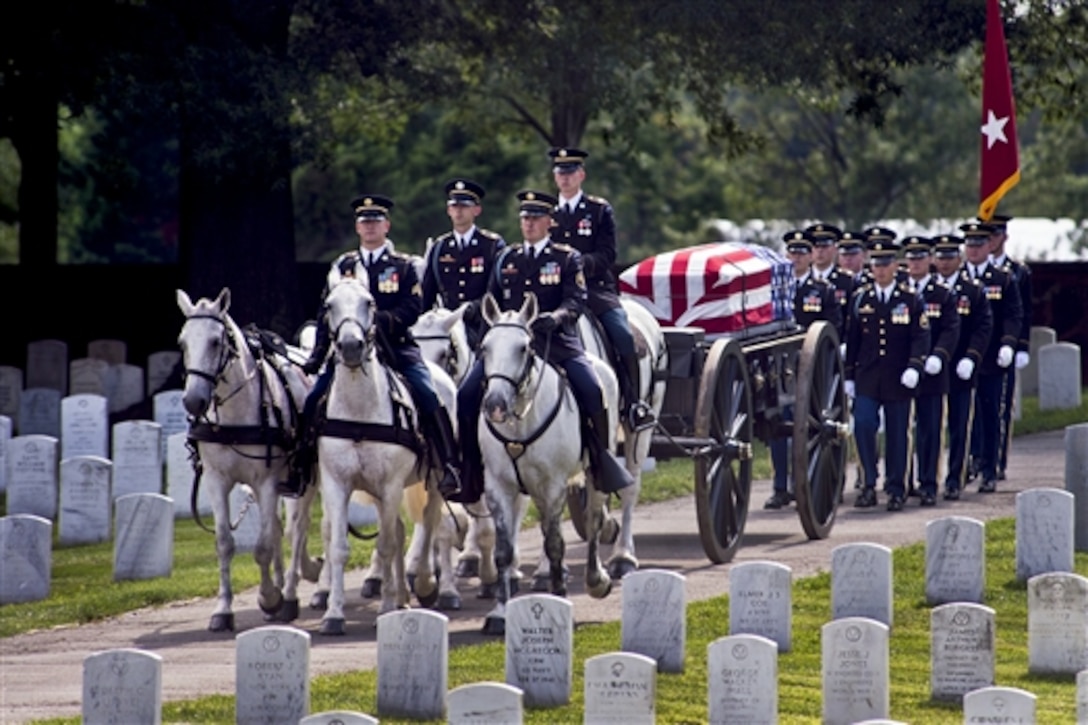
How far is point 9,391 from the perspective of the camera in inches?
1059

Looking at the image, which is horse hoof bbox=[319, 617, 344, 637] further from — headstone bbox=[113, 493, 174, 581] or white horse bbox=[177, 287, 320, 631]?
headstone bbox=[113, 493, 174, 581]

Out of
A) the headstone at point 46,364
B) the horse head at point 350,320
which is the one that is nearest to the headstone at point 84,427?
the headstone at point 46,364

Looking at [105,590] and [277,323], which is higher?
[277,323]

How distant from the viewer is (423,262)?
14.9 meters

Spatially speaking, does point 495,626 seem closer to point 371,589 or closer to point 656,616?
point 656,616

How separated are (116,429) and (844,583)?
350 inches

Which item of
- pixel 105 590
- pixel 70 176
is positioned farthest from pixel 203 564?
pixel 70 176

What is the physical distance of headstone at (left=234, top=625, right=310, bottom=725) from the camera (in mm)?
10188

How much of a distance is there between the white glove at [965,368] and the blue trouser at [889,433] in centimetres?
64

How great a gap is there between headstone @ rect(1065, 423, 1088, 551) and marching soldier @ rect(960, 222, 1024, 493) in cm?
351

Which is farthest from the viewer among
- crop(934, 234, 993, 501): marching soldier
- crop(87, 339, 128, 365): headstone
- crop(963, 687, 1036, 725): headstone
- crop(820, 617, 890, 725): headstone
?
crop(87, 339, 128, 365): headstone

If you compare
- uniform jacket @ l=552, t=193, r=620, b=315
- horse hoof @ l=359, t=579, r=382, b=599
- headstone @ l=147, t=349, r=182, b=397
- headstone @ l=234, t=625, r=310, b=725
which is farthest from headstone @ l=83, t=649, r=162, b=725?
headstone @ l=147, t=349, r=182, b=397

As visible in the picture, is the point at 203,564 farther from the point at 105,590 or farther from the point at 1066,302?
the point at 1066,302

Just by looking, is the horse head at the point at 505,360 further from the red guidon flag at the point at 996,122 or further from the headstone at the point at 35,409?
the headstone at the point at 35,409
